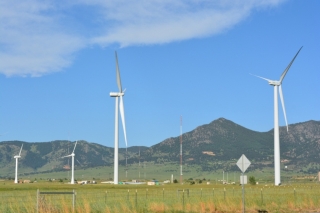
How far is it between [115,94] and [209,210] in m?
88.6

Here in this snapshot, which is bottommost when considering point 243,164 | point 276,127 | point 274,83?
point 243,164

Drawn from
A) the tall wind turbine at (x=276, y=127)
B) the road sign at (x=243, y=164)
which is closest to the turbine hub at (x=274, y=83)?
the tall wind turbine at (x=276, y=127)

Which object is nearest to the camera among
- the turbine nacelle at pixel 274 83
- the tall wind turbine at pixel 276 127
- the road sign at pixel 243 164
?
the road sign at pixel 243 164

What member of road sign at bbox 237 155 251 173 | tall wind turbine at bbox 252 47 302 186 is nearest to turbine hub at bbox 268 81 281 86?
tall wind turbine at bbox 252 47 302 186

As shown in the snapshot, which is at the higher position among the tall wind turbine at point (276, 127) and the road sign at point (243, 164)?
the tall wind turbine at point (276, 127)

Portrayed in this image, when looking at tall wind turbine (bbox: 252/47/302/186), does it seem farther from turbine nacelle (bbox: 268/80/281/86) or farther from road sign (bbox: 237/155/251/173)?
road sign (bbox: 237/155/251/173)

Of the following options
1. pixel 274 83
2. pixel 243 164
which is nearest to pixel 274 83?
pixel 274 83

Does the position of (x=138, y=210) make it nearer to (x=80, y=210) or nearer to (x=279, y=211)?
(x=80, y=210)

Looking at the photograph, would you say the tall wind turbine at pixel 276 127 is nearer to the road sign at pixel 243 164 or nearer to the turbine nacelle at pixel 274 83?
the turbine nacelle at pixel 274 83

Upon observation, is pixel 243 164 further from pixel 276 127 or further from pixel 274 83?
pixel 274 83

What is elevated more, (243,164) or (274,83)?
(274,83)

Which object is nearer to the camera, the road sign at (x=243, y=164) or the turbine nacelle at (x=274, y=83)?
the road sign at (x=243, y=164)

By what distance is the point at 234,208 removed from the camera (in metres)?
39.6

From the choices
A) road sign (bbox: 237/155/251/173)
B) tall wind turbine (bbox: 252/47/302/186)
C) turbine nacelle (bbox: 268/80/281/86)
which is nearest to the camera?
road sign (bbox: 237/155/251/173)
